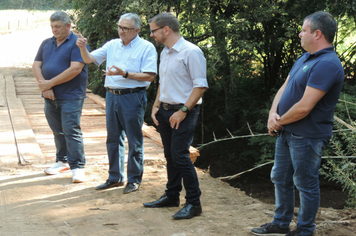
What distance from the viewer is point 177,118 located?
3.23 meters

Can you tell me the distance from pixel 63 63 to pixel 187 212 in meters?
2.17

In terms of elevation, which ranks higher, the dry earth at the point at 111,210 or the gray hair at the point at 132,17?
the gray hair at the point at 132,17

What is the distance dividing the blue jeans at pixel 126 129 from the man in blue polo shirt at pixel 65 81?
1.51ft

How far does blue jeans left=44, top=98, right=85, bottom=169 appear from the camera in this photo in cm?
424

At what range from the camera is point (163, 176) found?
4707 mm

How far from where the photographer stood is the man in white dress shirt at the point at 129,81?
384 cm

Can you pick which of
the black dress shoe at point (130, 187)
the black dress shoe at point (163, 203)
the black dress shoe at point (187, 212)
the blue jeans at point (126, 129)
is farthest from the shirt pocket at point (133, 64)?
the black dress shoe at point (187, 212)

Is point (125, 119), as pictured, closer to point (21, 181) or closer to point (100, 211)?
point (100, 211)

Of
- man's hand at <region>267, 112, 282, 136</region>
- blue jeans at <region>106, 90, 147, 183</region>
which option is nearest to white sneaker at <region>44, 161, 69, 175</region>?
blue jeans at <region>106, 90, 147, 183</region>

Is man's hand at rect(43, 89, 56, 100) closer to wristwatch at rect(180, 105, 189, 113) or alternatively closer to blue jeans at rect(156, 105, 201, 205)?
blue jeans at rect(156, 105, 201, 205)

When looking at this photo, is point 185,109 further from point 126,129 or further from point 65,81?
point 65,81

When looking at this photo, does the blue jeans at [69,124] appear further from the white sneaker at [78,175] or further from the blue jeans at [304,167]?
the blue jeans at [304,167]

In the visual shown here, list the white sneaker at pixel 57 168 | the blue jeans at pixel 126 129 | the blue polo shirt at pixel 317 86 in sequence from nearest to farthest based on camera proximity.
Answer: the blue polo shirt at pixel 317 86
the blue jeans at pixel 126 129
the white sneaker at pixel 57 168

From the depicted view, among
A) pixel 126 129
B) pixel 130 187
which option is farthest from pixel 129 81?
pixel 130 187
